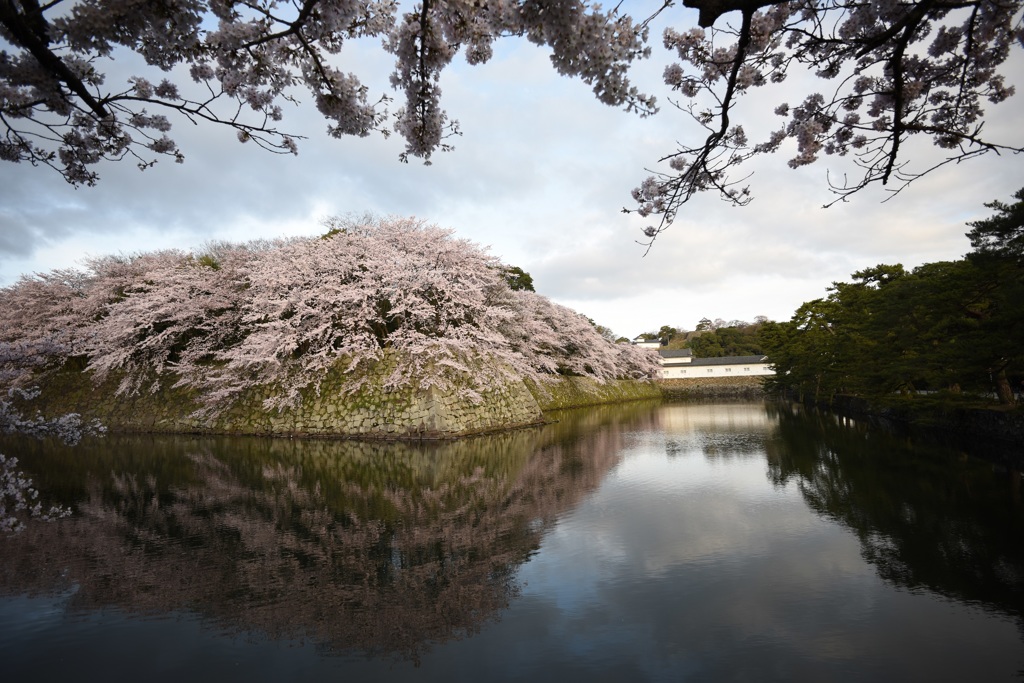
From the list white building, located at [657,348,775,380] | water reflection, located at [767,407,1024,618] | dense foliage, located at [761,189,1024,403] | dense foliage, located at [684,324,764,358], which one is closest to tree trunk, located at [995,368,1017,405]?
dense foliage, located at [761,189,1024,403]

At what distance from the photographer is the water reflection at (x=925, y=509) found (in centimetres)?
464

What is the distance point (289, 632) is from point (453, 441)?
10916 millimetres

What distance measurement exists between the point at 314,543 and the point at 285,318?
14.1m

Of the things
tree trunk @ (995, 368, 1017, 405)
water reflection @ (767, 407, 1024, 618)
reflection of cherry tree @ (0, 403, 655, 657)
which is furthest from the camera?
tree trunk @ (995, 368, 1017, 405)

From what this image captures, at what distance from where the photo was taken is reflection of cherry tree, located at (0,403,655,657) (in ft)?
13.7

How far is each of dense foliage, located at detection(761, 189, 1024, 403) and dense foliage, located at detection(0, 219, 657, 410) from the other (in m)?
12.5

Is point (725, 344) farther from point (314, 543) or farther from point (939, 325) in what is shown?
point (314, 543)

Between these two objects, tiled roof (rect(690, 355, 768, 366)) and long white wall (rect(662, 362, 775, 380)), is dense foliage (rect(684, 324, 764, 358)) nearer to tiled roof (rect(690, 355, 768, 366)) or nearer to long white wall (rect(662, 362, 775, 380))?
tiled roof (rect(690, 355, 768, 366))

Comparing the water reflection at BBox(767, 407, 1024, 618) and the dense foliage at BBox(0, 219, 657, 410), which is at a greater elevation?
the dense foliage at BBox(0, 219, 657, 410)

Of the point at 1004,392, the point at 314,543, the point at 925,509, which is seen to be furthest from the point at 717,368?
the point at 314,543

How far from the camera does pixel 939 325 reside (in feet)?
43.5

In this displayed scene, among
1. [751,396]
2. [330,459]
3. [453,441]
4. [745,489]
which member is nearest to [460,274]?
[453,441]

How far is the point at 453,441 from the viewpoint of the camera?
48.4ft

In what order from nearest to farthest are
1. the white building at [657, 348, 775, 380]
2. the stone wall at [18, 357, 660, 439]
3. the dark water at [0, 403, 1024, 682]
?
1. the dark water at [0, 403, 1024, 682]
2. the stone wall at [18, 357, 660, 439]
3. the white building at [657, 348, 775, 380]
